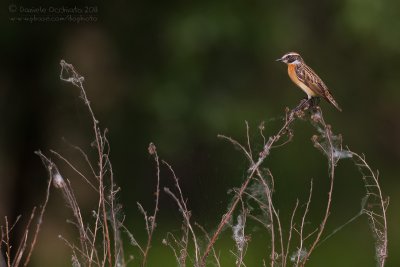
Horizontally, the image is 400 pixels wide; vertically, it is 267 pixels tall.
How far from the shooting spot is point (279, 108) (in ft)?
50.5

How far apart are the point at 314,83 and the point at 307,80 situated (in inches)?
2.3

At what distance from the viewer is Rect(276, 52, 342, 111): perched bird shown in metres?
4.85

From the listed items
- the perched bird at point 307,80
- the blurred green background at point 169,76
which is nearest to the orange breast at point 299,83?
the perched bird at point 307,80

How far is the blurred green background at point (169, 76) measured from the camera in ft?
35.3

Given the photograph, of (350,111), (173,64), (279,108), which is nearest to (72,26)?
(173,64)

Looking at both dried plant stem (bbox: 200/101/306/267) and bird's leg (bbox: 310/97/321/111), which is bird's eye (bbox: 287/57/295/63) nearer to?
bird's leg (bbox: 310/97/321/111)

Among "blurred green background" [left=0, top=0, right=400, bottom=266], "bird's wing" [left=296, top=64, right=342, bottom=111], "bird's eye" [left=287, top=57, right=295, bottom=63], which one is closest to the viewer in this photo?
"bird's wing" [left=296, top=64, right=342, bottom=111]

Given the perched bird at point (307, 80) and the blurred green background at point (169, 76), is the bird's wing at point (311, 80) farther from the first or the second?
the blurred green background at point (169, 76)

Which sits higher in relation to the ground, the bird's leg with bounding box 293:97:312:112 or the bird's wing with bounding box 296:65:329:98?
the bird's wing with bounding box 296:65:329:98

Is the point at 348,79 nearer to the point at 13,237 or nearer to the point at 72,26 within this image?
the point at 72,26

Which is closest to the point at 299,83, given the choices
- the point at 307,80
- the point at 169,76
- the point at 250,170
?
the point at 307,80

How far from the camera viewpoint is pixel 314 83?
4.95m

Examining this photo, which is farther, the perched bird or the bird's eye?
the bird's eye

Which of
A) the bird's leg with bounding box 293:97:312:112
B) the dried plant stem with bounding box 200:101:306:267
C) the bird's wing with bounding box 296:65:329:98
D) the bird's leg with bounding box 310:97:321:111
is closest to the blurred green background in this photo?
the bird's wing with bounding box 296:65:329:98
